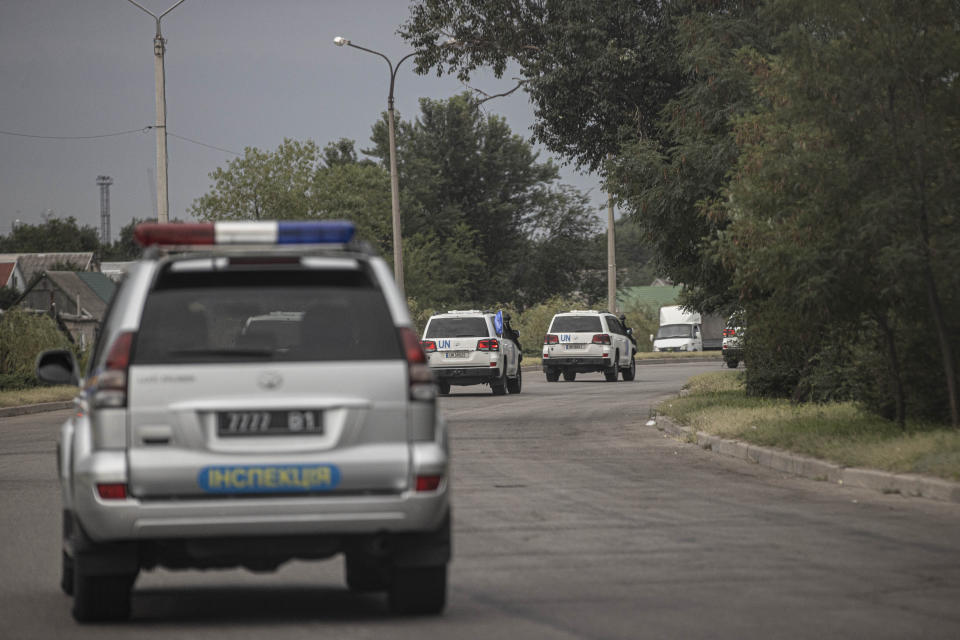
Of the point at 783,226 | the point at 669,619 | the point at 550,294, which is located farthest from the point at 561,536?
the point at 550,294

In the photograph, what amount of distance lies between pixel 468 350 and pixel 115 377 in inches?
1027

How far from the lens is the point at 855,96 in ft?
46.5

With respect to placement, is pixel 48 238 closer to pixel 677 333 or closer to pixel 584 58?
pixel 677 333

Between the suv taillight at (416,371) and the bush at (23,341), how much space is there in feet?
94.9

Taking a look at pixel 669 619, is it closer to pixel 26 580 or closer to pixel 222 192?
pixel 26 580

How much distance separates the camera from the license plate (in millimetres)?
6594

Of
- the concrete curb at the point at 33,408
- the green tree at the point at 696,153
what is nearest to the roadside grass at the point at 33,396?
the concrete curb at the point at 33,408

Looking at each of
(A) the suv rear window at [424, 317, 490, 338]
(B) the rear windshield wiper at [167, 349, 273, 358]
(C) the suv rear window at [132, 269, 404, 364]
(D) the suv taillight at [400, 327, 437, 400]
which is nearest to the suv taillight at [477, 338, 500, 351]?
(A) the suv rear window at [424, 317, 490, 338]

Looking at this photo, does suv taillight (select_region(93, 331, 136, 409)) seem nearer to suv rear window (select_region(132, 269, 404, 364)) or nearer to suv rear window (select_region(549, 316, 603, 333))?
suv rear window (select_region(132, 269, 404, 364))

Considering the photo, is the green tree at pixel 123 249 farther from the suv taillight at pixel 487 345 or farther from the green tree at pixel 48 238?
the suv taillight at pixel 487 345

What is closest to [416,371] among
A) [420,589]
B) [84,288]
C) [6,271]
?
[420,589]

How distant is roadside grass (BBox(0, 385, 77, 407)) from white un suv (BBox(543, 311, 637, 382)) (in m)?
14.0

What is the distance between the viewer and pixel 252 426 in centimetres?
661

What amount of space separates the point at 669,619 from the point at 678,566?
1.71m
